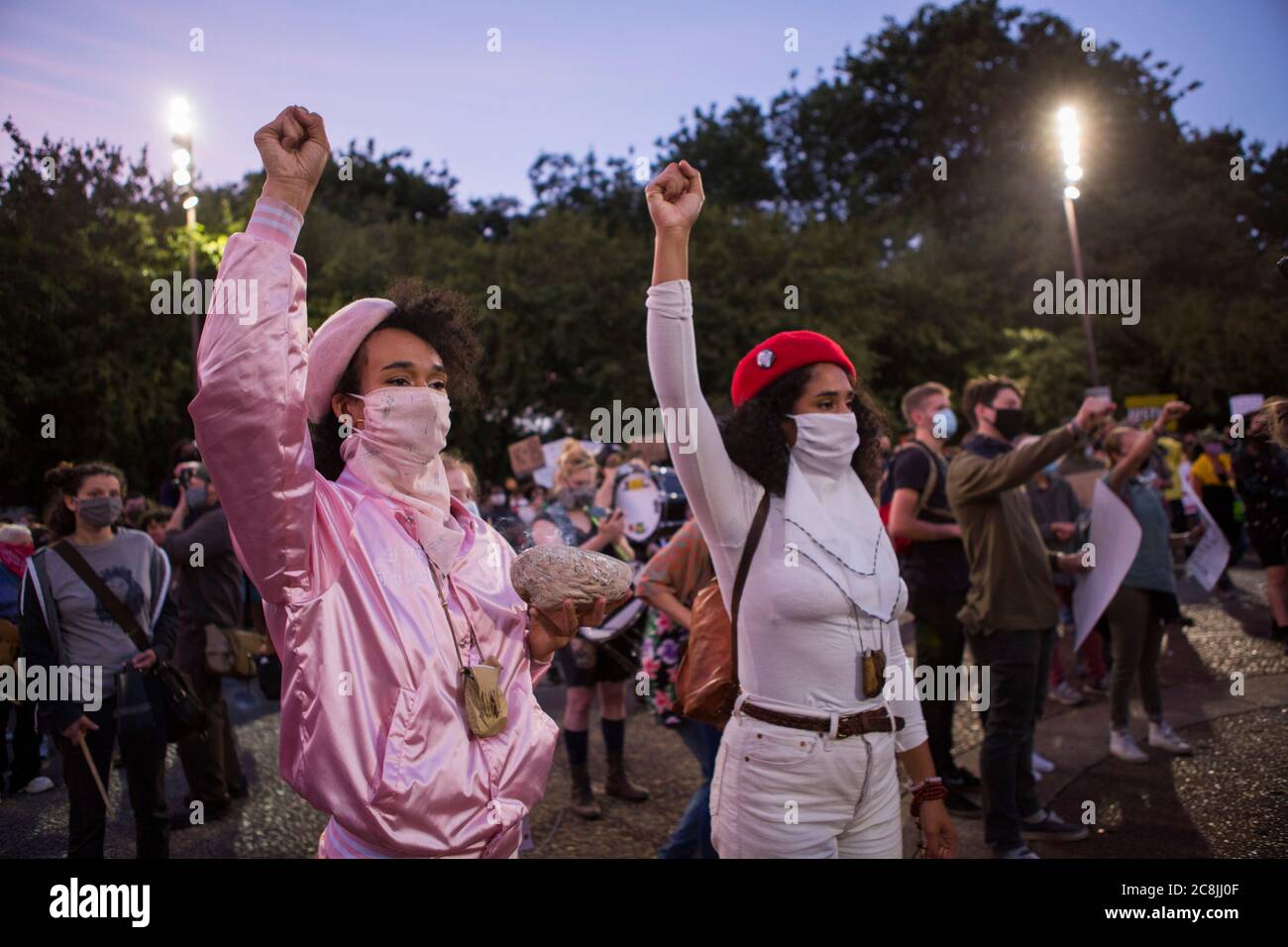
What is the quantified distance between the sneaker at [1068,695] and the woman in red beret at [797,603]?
5.23 m

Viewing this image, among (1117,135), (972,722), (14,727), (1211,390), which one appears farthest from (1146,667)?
(1117,135)

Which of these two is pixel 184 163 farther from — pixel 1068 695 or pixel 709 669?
pixel 1068 695

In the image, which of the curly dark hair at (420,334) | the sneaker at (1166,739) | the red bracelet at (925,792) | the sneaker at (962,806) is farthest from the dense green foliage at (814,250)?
the sneaker at (1166,739)

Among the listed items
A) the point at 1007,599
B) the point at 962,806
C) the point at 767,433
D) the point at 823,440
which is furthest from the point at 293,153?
the point at 962,806

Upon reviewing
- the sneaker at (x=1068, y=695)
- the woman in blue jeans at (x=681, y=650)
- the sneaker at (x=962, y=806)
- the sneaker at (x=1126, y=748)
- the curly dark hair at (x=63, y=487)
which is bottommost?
the sneaker at (x=962, y=806)

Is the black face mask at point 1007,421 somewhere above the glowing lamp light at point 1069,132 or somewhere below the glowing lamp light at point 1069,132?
below

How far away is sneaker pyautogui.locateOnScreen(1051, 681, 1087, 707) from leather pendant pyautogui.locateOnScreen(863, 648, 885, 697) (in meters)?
5.47

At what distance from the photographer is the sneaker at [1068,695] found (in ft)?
23.2

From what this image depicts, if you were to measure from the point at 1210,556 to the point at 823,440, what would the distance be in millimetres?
5851

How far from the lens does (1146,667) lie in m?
5.89

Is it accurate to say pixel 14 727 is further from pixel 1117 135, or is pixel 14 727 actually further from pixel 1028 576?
pixel 1117 135

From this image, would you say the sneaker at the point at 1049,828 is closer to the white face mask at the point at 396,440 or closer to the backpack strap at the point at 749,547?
the backpack strap at the point at 749,547

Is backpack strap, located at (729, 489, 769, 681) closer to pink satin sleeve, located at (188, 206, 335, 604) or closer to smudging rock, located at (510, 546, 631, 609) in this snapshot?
smudging rock, located at (510, 546, 631, 609)

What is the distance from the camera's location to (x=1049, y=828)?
455 cm
